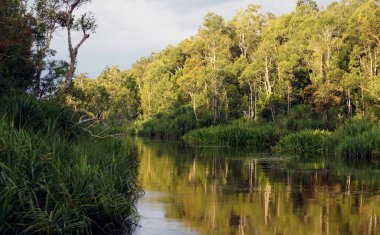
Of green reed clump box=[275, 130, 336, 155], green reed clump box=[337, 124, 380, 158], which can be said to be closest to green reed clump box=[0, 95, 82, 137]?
green reed clump box=[337, 124, 380, 158]

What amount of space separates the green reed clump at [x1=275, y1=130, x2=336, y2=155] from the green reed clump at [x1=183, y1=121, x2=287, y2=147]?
4.52m

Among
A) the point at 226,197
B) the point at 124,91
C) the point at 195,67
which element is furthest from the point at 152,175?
the point at 124,91

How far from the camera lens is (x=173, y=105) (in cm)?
6341

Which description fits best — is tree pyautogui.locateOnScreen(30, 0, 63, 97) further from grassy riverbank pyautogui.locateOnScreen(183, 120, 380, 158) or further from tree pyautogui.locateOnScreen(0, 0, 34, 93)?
grassy riverbank pyautogui.locateOnScreen(183, 120, 380, 158)

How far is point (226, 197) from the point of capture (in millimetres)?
14023

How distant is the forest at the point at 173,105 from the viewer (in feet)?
28.6

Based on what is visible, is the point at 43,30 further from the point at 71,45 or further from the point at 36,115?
the point at 36,115

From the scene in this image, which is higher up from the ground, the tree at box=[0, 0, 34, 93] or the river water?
the tree at box=[0, 0, 34, 93]

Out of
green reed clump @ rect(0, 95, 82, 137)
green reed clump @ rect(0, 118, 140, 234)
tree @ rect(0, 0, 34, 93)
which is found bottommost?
green reed clump @ rect(0, 118, 140, 234)

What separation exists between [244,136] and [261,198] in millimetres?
23355

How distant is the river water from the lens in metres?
10.5

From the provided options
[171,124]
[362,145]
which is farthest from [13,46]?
[171,124]

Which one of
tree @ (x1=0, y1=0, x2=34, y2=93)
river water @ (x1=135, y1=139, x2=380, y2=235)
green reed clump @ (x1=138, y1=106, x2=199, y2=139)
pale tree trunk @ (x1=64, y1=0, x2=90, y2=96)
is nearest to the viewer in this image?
river water @ (x1=135, y1=139, x2=380, y2=235)

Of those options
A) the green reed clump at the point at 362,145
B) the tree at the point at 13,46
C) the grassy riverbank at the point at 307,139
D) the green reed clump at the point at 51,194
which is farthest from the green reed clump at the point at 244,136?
the green reed clump at the point at 51,194
